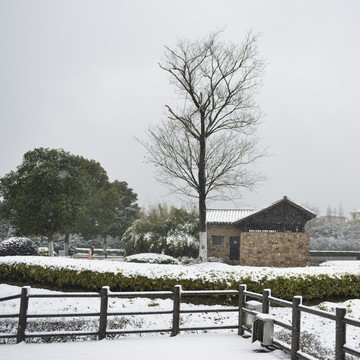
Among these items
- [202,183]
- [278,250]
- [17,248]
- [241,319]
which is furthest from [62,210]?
[241,319]

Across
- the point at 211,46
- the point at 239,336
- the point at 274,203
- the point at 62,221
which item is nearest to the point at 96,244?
the point at 62,221

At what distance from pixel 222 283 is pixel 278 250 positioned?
15.2 m

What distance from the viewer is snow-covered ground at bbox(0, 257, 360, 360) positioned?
750 centimetres

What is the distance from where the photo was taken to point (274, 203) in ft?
91.1

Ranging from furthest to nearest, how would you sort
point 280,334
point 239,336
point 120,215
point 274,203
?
point 120,215, point 274,203, point 280,334, point 239,336

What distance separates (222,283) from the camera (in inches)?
536

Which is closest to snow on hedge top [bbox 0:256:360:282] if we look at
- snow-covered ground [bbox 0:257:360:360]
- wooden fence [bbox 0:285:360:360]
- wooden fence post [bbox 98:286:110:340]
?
snow-covered ground [bbox 0:257:360:360]

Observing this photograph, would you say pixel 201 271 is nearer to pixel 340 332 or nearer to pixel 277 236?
pixel 340 332

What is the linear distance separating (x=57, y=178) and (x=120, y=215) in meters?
24.7

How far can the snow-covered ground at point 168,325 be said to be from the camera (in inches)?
295

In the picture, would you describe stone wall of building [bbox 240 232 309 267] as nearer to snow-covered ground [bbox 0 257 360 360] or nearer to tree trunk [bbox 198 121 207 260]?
tree trunk [bbox 198 121 207 260]

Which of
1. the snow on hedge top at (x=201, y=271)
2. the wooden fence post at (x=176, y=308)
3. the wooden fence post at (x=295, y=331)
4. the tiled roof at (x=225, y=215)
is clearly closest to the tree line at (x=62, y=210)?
the tiled roof at (x=225, y=215)

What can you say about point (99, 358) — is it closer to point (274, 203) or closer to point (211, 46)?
point (211, 46)

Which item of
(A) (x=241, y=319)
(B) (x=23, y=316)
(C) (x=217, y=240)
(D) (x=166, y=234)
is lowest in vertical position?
(A) (x=241, y=319)
